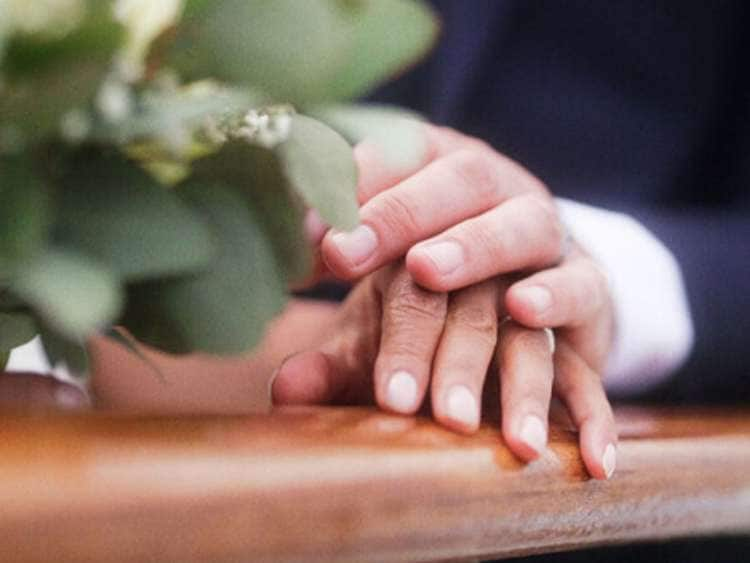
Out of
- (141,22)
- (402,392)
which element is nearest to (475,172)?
(402,392)

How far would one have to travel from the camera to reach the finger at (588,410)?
0.30 m

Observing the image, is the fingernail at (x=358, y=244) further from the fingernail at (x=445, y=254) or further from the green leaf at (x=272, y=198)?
the green leaf at (x=272, y=198)

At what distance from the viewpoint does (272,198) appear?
22 cm

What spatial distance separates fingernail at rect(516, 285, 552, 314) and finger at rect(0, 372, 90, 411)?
5.8 inches

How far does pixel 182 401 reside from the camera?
24.1 inches

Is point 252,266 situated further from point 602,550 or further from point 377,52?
point 602,550

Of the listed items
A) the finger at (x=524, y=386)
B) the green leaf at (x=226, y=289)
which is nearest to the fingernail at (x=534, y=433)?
the finger at (x=524, y=386)

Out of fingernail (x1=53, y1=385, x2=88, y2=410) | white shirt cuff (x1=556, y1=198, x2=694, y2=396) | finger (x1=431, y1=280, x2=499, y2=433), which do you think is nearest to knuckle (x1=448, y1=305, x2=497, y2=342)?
finger (x1=431, y1=280, x2=499, y2=433)

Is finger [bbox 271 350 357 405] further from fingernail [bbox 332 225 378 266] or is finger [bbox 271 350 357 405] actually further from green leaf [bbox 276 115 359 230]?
green leaf [bbox 276 115 359 230]

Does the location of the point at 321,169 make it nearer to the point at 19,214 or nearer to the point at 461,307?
the point at 19,214

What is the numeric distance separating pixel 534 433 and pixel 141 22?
0.15 metres

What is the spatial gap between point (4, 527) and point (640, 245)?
0.52 m

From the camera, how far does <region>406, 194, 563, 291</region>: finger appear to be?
367 mm

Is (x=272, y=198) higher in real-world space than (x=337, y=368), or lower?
higher
